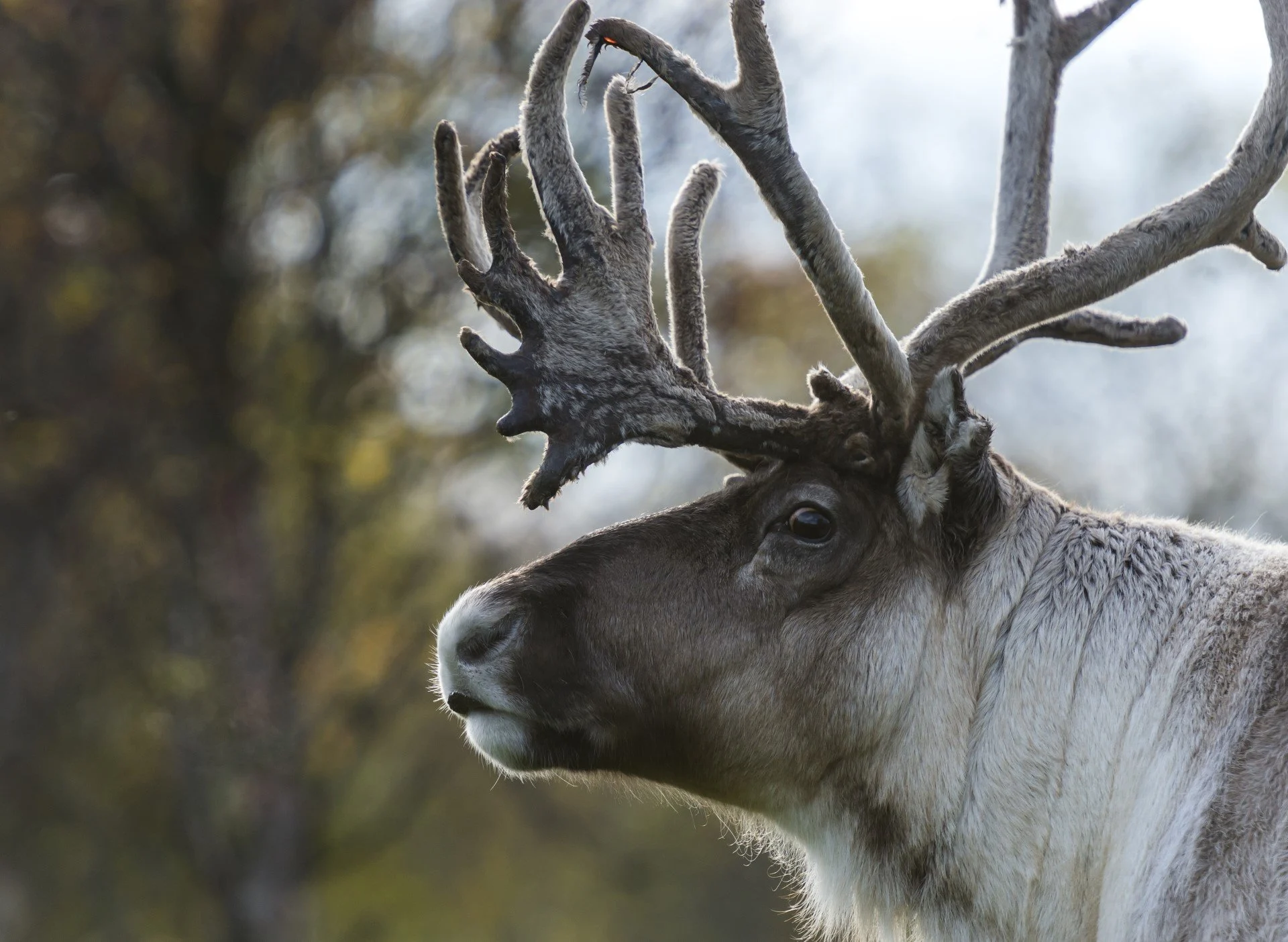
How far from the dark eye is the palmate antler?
0.16 m

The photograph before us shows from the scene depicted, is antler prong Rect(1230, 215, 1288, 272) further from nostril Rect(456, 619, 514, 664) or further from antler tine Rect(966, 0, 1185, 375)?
nostril Rect(456, 619, 514, 664)

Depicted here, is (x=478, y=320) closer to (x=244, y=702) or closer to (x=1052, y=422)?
(x=244, y=702)

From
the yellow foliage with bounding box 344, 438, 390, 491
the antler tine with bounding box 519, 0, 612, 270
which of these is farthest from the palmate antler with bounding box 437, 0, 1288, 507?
the yellow foliage with bounding box 344, 438, 390, 491

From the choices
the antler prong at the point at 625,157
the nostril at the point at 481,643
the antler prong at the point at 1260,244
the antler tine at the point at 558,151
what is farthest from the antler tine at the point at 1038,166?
the nostril at the point at 481,643

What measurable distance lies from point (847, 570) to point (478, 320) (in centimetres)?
794

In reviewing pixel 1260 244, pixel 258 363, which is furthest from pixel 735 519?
pixel 258 363

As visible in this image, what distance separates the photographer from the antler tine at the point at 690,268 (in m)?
4.47

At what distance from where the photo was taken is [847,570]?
12.8ft

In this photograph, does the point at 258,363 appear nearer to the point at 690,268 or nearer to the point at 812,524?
the point at 690,268

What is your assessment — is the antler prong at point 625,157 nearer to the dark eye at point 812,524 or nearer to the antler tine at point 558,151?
the antler tine at point 558,151

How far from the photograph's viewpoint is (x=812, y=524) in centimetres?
390

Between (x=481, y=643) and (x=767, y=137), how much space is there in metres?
1.48

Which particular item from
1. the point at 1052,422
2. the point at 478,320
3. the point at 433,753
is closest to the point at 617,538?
the point at 478,320

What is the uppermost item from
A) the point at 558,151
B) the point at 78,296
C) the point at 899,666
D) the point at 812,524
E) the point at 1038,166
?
the point at 78,296
